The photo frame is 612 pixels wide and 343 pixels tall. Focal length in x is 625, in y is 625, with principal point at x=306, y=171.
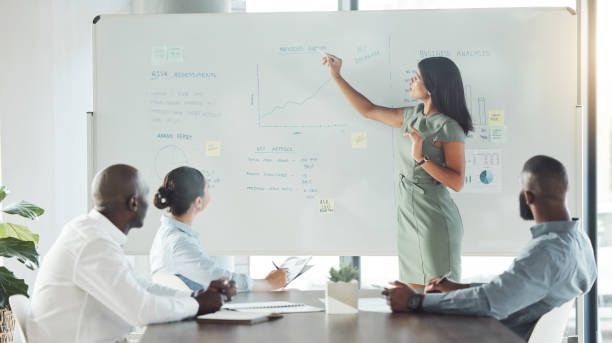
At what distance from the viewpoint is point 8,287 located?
10.4ft

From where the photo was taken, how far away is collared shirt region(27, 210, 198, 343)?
6.12 feet

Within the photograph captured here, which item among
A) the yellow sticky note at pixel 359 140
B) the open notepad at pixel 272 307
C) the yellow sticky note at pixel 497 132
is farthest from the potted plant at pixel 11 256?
the yellow sticky note at pixel 497 132

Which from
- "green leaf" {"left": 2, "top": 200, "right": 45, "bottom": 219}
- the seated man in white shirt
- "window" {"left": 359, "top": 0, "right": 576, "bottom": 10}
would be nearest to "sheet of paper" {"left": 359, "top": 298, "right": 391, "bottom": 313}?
the seated man in white shirt

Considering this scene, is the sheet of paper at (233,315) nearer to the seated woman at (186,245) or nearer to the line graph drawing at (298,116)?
the seated woman at (186,245)

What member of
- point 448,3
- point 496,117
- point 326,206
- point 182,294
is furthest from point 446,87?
point 182,294

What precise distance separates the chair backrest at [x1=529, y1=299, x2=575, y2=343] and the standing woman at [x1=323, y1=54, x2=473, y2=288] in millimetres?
1235

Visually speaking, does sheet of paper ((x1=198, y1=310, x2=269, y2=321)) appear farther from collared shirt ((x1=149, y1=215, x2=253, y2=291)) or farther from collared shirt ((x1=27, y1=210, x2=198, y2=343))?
collared shirt ((x1=149, y1=215, x2=253, y2=291))

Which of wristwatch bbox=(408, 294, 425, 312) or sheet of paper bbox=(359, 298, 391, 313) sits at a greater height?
wristwatch bbox=(408, 294, 425, 312)

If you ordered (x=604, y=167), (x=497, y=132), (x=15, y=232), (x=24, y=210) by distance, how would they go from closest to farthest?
(x=24, y=210)
(x=15, y=232)
(x=497, y=132)
(x=604, y=167)

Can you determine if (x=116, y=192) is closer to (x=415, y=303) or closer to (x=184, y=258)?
(x=184, y=258)

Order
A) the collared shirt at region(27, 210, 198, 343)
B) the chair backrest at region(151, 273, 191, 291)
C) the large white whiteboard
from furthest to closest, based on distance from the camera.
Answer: the large white whiteboard, the chair backrest at region(151, 273, 191, 291), the collared shirt at region(27, 210, 198, 343)

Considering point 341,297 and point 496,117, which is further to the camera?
point 496,117

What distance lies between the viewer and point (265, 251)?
3.75 metres

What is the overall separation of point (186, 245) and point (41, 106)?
213 centimetres
